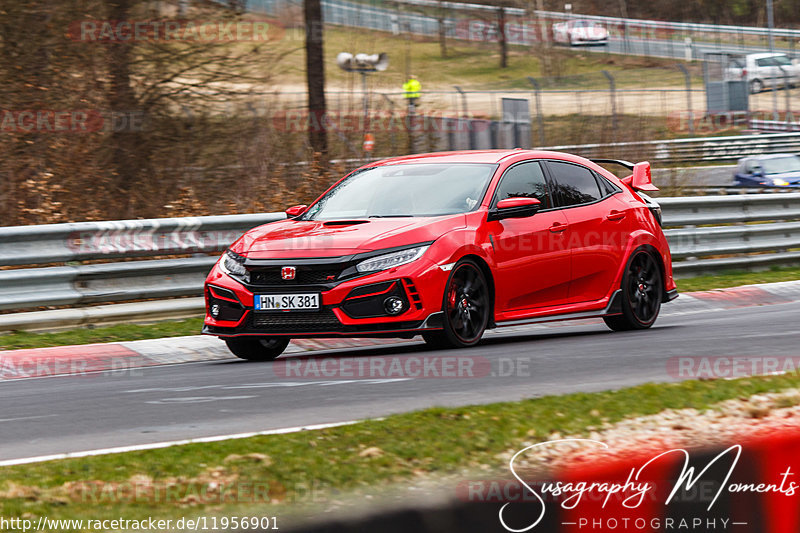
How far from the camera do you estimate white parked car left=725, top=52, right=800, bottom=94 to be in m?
44.5

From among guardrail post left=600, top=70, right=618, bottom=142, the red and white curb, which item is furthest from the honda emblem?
guardrail post left=600, top=70, right=618, bottom=142

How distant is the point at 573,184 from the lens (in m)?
11.0

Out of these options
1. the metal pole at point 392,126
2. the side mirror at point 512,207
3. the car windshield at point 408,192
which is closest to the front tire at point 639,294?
the side mirror at point 512,207

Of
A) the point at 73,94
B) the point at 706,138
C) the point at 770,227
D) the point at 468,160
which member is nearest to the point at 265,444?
the point at 468,160

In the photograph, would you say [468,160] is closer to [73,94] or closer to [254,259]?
[254,259]

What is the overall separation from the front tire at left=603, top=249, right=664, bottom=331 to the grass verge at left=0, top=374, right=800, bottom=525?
4714 mm

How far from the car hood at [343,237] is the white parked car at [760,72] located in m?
35.7

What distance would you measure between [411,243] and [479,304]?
0.82 meters

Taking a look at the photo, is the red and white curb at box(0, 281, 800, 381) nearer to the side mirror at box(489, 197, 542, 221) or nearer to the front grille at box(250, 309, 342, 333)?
the front grille at box(250, 309, 342, 333)

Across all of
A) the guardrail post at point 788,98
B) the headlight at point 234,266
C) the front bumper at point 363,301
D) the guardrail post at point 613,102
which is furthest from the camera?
the guardrail post at point 788,98

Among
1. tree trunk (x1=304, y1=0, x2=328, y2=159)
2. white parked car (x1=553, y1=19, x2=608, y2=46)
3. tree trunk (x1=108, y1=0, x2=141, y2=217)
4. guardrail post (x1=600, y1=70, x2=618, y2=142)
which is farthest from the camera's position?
white parked car (x1=553, y1=19, x2=608, y2=46)

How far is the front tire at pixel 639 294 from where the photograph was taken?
1116 centimetres

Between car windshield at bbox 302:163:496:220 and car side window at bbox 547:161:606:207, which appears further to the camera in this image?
car side window at bbox 547:161:606:207

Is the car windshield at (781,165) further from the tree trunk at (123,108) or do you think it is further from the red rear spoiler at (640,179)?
the red rear spoiler at (640,179)
